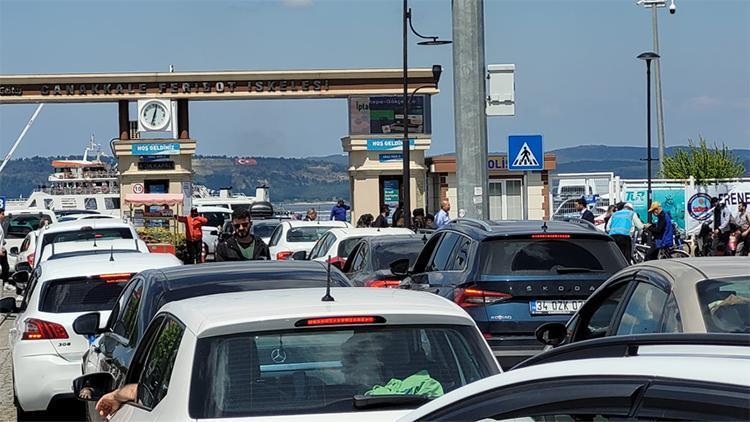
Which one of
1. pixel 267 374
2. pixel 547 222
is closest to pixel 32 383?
pixel 547 222

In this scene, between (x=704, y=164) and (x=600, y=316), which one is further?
(x=704, y=164)

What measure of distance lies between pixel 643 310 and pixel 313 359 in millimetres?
2670

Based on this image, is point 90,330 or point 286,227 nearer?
point 90,330

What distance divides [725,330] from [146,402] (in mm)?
3010

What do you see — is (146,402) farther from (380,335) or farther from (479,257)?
(479,257)

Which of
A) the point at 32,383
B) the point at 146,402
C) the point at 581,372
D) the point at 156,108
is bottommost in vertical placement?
the point at 32,383

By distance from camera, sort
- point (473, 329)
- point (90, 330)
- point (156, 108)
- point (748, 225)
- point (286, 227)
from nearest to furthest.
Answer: point (473, 329), point (90, 330), point (748, 225), point (286, 227), point (156, 108)

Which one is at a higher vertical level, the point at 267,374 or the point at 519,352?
the point at 267,374

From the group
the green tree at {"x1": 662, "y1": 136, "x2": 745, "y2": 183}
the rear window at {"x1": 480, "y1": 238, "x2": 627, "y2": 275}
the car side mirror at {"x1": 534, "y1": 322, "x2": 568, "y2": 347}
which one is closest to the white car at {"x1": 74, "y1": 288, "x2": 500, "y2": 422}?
the car side mirror at {"x1": 534, "y1": 322, "x2": 568, "y2": 347}

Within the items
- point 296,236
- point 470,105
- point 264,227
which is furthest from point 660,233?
point 264,227

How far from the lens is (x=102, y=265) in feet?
36.1

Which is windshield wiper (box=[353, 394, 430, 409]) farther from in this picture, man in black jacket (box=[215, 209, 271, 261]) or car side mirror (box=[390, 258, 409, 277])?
man in black jacket (box=[215, 209, 271, 261])

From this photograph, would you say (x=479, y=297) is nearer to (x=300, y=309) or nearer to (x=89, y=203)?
(x=300, y=309)

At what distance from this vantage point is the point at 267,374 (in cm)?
484
